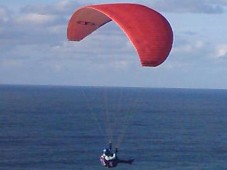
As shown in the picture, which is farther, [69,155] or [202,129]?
[202,129]

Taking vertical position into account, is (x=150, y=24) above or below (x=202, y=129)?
below

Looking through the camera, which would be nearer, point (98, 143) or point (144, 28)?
point (144, 28)

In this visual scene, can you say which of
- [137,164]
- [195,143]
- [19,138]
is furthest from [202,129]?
[137,164]

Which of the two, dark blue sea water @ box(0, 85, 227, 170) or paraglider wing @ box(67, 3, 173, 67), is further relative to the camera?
dark blue sea water @ box(0, 85, 227, 170)

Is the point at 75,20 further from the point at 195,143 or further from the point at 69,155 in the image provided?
the point at 195,143

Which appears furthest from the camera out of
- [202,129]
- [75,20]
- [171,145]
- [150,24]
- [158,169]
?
[202,129]

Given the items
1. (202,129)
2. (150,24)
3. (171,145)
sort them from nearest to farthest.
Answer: (150,24), (171,145), (202,129)

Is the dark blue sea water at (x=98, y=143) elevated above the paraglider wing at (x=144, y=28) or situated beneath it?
elevated above

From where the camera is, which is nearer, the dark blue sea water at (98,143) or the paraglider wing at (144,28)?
the paraglider wing at (144,28)

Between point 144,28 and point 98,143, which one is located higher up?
point 98,143

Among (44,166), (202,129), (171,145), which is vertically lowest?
(44,166)

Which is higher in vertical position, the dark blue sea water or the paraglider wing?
the dark blue sea water
